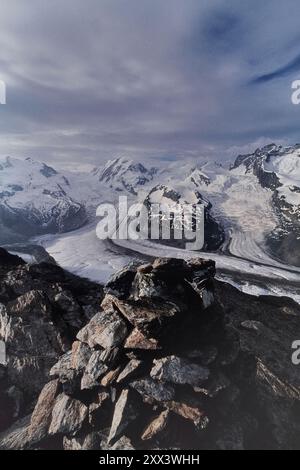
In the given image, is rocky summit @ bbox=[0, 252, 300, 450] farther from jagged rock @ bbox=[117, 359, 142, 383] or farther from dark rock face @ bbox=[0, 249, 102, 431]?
dark rock face @ bbox=[0, 249, 102, 431]

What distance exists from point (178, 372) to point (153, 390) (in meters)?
2.56

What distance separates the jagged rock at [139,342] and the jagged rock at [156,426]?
539 centimetres

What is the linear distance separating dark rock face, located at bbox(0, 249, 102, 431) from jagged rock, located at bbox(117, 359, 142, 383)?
4.88 metres

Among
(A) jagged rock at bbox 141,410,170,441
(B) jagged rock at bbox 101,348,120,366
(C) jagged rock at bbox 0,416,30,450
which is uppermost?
(B) jagged rock at bbox 101,348,120,366

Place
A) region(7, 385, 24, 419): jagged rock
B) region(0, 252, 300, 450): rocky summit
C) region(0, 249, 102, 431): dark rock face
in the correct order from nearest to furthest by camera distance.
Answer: region(0, 252, 300, 450): rocky summit → region(7, 385, 24, 419): jagged rock → region(0, 249, 102, 431): dark rock face

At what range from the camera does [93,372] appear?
3262 centimetres

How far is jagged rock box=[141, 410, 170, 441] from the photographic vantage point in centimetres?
2933

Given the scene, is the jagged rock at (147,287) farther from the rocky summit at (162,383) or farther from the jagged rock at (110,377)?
the jagged rock at (110,377)

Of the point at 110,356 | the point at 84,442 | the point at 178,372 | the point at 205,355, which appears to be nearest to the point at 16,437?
the point at 84,442

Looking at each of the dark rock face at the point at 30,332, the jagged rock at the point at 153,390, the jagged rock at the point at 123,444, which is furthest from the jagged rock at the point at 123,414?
the dark rock face at the point at 30,332

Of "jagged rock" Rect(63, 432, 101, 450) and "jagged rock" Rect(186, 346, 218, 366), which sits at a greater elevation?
"jagged rock" Rect(186, 346, 218, 366)

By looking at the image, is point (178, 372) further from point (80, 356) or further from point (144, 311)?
point (80, 356)

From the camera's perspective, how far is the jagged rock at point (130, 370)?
31.6 m

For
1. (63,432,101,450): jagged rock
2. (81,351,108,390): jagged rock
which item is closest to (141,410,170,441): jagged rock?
(63,432,101,450): jagged rock
